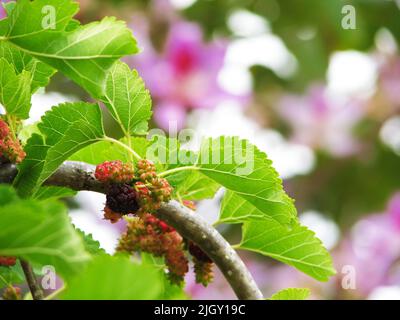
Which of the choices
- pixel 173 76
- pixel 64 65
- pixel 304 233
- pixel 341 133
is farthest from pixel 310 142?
pixel 64 65

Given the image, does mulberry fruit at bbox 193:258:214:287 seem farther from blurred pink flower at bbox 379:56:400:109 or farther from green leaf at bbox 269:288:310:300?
blurred pink flower at bbox 379:56:400:109

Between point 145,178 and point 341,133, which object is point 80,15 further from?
point 145,178

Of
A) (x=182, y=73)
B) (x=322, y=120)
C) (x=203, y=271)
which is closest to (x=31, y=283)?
(x=203, y=271)

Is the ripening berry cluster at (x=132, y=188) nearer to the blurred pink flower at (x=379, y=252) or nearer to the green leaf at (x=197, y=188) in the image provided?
the green leaf at (x=197, y=188)

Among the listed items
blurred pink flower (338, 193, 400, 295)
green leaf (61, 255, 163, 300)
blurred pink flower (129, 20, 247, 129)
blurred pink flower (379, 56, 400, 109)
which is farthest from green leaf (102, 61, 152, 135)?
blurred pink flower (379, 56, 400, 109)

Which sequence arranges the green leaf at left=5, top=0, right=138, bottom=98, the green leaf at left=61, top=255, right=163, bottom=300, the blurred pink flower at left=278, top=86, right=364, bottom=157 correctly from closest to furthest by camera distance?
the green leaf at left=61, top=255, right=163, bottom=300 < the green leaf at left=5, top=0, right=138, bottom=98 < the blurred pink flower at left=278, top=86, right=364, bottom=157

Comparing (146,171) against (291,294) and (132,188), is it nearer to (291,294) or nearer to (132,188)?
(132,188)

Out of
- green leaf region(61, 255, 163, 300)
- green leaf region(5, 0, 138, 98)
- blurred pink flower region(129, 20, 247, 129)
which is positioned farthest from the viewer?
blurred pink flower region(129, 20, 247, 129)
